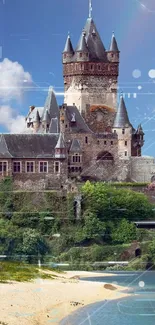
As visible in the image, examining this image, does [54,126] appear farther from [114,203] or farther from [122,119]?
[114,203]

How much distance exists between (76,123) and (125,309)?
6307 millimetres

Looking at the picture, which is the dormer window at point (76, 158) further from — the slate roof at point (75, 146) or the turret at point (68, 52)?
the turret at point (68, 52)

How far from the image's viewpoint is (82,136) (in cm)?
2303

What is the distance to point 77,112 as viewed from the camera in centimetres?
2322

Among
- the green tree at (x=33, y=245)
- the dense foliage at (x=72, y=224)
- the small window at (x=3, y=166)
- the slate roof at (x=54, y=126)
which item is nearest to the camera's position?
the green tree at (x=33, y=245)

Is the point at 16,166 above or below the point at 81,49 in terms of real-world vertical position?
below

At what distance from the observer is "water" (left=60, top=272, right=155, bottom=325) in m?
16.6

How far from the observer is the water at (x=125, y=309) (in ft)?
54.6

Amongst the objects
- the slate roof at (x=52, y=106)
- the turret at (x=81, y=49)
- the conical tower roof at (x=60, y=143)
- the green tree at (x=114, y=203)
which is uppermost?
the turret at (x=81, y=49)

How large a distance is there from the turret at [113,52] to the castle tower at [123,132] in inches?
37.6

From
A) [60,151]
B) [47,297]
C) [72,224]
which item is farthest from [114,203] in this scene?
[47,297]

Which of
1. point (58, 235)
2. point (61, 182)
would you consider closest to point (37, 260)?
point (58, 235)

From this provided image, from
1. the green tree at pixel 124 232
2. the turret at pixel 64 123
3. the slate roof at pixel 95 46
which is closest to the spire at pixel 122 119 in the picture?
the turret at pixel 64 123

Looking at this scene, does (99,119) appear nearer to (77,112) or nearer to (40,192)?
(77,112)
